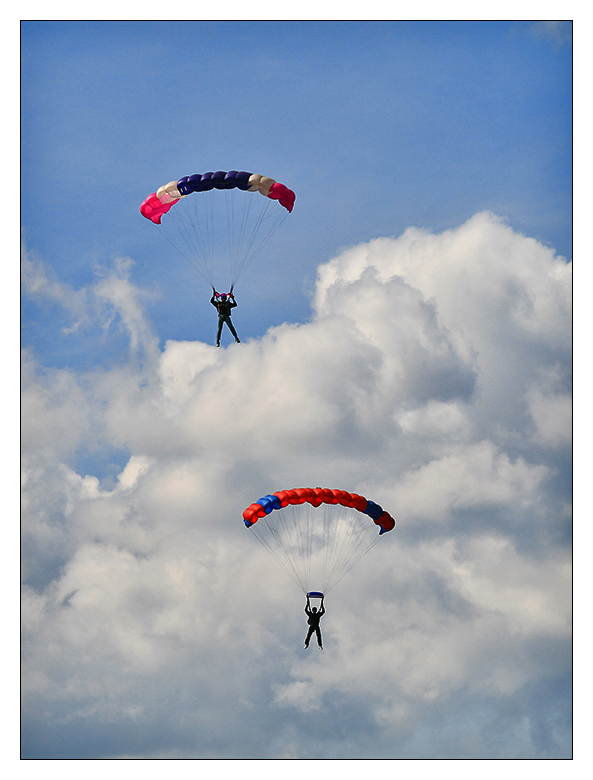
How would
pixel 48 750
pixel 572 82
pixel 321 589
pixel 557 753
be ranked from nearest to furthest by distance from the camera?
pixel 572 82
pixel 321 589
pixel 557 753
pixel 48 750

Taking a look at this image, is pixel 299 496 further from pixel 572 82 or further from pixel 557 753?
pixel 557 753

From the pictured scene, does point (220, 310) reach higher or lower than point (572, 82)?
lower


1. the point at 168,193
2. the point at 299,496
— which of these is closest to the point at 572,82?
the point at 168,193

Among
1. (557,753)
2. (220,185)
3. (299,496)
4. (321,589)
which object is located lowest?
(557,753)

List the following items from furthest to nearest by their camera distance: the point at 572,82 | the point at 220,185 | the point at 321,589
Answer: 1. the point at 321,589
2. the point at 572,82
3. the point at 220,185

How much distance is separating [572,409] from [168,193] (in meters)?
14.1

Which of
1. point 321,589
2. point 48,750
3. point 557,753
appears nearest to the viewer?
point 321,589

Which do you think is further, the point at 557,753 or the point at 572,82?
the point at 557,753

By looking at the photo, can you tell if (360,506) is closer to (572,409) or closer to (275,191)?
(572,409)

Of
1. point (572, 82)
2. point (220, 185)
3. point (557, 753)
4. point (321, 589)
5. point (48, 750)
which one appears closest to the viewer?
point (220, 185)
